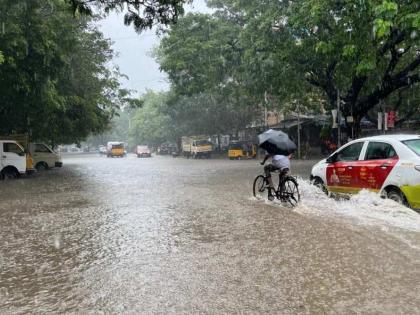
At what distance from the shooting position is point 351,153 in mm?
10992

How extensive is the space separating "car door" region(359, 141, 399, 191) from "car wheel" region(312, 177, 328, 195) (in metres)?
1.73

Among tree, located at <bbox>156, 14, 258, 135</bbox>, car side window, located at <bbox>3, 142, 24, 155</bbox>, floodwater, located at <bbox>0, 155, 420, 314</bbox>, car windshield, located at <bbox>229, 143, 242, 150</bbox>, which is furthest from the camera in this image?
car windshield, located at <bbox>229, 143, 242, 150</bbox>

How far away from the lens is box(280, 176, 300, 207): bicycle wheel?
11277 mm

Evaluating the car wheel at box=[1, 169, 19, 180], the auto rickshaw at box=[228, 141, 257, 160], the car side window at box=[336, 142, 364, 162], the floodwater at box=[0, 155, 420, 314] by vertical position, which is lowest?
the floodwater at box=[0, 155, 420, 314]

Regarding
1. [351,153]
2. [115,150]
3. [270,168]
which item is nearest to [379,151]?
[351,153]

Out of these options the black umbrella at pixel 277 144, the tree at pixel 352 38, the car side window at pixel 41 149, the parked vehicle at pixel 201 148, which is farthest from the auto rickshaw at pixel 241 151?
the black umbrella at pixel 277 144

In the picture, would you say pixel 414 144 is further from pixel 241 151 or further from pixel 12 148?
pixel 241 151

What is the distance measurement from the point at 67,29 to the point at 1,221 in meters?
13.2

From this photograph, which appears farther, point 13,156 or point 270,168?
point 13,156

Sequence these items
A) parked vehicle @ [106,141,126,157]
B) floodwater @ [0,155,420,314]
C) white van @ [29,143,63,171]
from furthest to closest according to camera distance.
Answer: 1. parked vehicle @ [106,141,126,157]
2. white van @ [29,143,63,171]
3. floodwater @ [0,155,420,314]

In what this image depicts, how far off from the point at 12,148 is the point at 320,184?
14465 mm

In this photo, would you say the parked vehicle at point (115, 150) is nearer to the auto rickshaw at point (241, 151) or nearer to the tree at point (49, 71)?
the auto rickshaw at point (241, 151)

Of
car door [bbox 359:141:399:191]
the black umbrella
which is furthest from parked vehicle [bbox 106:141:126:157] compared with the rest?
car door [bbox 359:141:399:191]

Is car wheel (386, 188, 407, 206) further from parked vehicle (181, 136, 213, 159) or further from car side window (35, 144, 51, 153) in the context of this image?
parked vehicle (181, 136, 213, 159)
